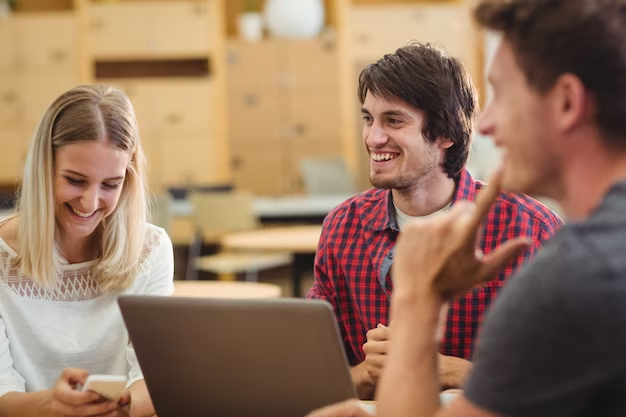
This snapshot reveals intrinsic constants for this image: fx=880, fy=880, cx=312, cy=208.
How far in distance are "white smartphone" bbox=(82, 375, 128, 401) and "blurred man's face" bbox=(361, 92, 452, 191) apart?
778mm

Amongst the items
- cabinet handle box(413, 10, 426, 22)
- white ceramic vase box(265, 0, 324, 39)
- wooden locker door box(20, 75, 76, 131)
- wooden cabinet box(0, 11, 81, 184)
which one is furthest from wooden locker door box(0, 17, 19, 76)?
cabinet handle box(413, 10, 426, 22)

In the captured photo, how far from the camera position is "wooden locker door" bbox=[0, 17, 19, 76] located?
8.37m

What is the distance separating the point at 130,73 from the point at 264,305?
795cm

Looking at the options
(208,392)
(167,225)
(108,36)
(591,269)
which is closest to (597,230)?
(591,269)

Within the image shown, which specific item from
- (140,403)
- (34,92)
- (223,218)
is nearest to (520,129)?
(140,403)

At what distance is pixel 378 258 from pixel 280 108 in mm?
6647

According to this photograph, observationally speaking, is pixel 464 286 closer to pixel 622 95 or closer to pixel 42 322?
pixel 622 95

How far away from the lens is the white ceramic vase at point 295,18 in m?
8.27

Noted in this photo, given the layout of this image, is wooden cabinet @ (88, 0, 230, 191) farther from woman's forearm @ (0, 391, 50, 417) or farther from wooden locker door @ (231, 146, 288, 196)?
woman's forearm @ (0, 391, 50, 417)

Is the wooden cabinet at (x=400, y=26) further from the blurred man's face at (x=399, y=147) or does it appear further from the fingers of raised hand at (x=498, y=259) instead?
the fingers of raised hand at (x=498, y=259)

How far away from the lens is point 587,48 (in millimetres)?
953

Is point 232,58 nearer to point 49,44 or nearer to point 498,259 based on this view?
point 49,44

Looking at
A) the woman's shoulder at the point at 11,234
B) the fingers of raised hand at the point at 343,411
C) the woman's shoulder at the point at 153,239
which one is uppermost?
A: the woman's shoulder at the point at 11,234

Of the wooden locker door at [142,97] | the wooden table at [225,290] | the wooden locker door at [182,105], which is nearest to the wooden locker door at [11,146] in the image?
the wooden locker door at [142,97]
